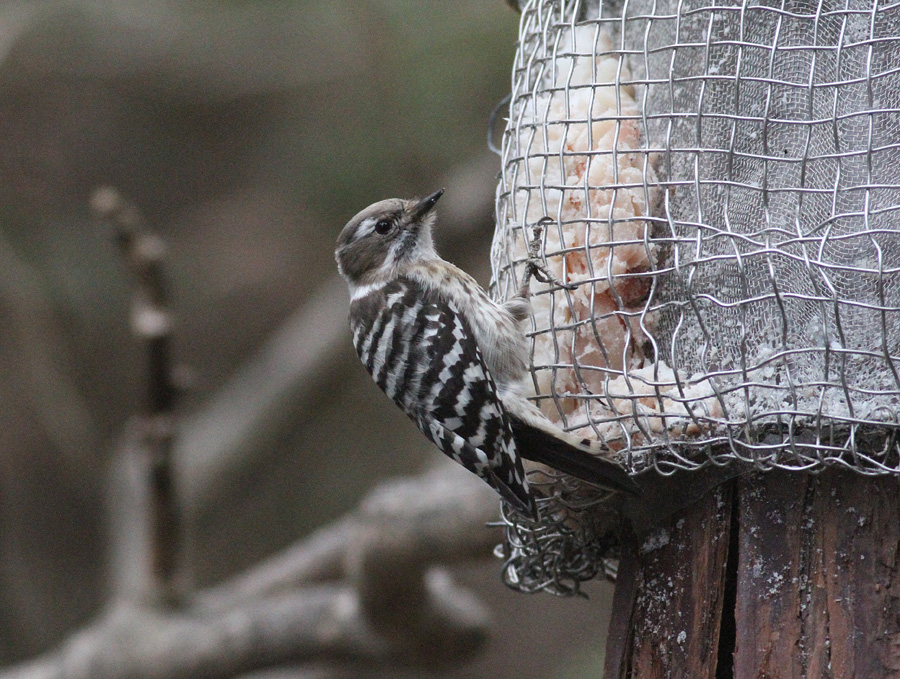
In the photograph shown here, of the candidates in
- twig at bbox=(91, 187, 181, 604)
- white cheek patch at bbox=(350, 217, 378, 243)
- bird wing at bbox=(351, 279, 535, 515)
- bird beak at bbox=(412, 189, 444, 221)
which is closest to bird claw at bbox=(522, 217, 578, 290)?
bird wing at bbox=(351, 279, 535, 515)

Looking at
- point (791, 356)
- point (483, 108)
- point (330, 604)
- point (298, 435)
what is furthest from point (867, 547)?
point (298, 435)

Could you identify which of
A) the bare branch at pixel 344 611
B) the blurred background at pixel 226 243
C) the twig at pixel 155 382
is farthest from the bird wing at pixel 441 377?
the blurred background at pixel 226 243

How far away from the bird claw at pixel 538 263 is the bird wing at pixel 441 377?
10.0 inches

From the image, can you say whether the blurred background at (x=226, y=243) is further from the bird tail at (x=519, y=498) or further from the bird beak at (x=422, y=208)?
the bird tail at (x=519, y=498)

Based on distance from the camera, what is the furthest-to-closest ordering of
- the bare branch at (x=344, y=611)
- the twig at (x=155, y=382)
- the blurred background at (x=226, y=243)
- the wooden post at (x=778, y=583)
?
the blurred background at (x=226, y=243) → the twig at (x=155, y=382) → the bare branch at (x=344, y=611) → the wooden post at (x=778, y=583)

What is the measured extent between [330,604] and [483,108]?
9.10ft

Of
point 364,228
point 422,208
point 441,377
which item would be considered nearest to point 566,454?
point 441,377

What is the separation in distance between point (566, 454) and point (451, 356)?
1.66ft

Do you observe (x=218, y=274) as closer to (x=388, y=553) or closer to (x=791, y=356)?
(x=388, y=553)

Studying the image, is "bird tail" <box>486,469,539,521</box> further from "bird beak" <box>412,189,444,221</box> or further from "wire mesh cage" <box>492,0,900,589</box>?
"bird beak" <box>412,189,444,221</box>

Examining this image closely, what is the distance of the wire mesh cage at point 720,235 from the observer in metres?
2.14

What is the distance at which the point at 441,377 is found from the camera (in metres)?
2.75

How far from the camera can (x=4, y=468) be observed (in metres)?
7.75

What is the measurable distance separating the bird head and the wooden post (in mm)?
1277
